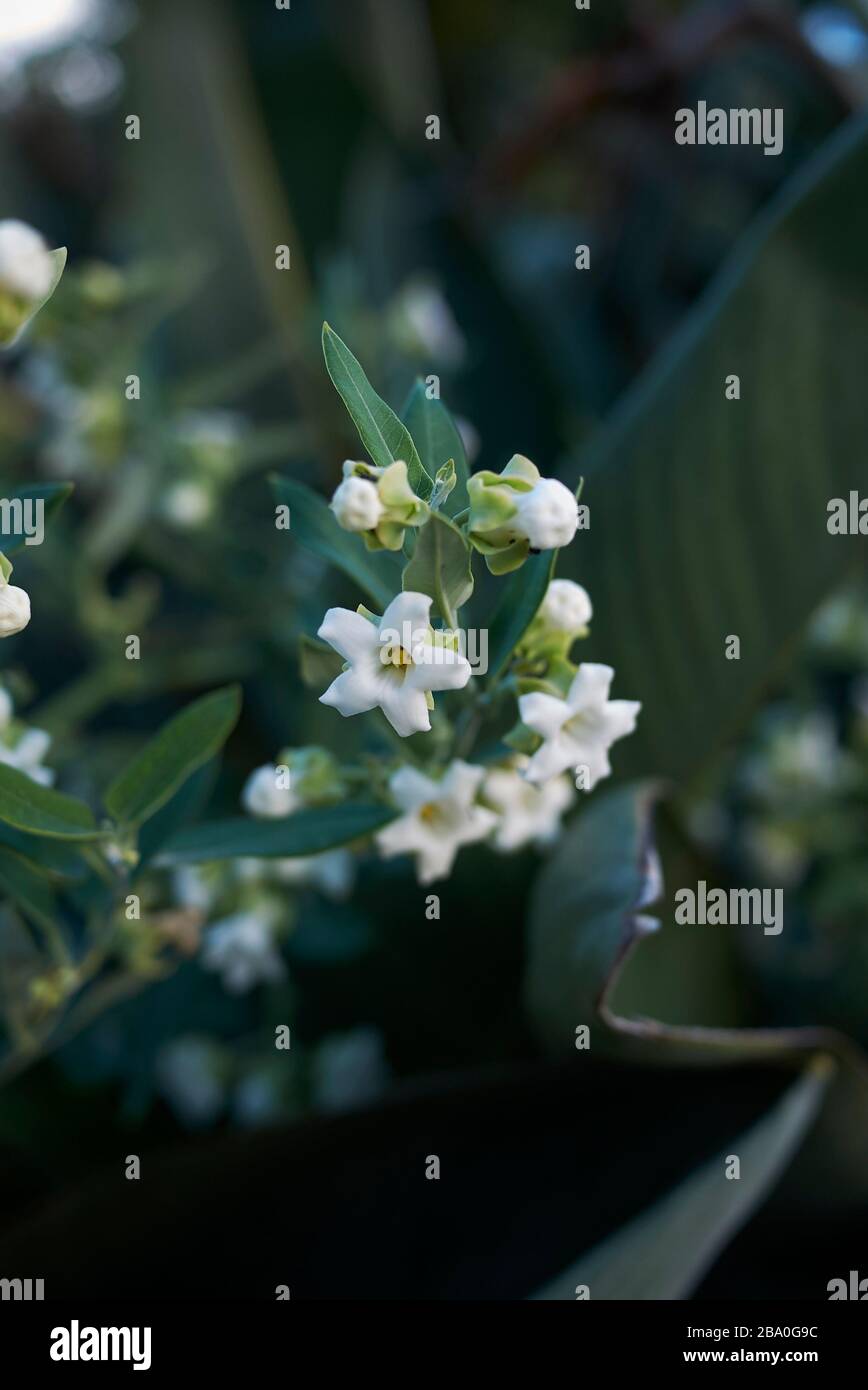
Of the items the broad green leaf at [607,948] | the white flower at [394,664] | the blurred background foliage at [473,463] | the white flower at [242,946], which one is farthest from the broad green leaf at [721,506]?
the white flower at [394,664]

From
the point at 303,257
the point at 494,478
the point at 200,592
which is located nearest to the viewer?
the point at 494,478

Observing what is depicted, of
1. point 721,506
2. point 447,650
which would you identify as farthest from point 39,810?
point 721,506

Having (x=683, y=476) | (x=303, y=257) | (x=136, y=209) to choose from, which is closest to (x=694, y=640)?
(x=683, y=476)

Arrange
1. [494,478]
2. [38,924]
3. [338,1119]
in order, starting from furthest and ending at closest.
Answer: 1. [338,1119]
2. [38,924]
3. [494,478]

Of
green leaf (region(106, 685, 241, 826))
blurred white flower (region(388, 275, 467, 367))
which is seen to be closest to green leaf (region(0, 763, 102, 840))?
green leaf (region(106, 685, 241, 826))

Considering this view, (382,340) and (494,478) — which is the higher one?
(382,340)

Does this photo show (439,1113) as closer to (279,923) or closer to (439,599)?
(279,923)
